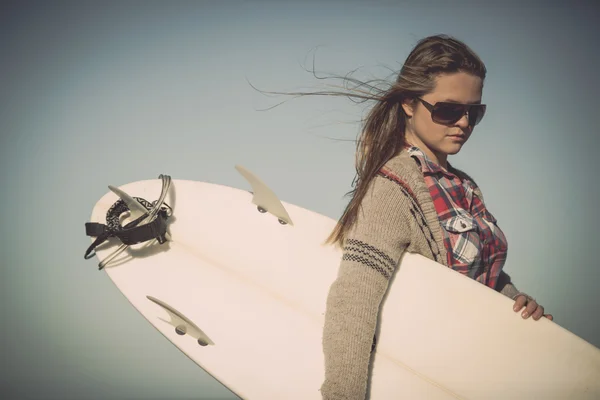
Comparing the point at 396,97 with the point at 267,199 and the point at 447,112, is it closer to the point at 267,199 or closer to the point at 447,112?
the point at 447,112

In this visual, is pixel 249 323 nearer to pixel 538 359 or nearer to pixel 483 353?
pixel 483 353

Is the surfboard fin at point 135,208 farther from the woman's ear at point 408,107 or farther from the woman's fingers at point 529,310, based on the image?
the woman's fingers at point 529,310

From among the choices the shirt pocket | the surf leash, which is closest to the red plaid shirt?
the shirt pocket

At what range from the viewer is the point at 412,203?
1541 millimetres

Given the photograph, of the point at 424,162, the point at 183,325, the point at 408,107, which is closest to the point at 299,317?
the point at 183,325

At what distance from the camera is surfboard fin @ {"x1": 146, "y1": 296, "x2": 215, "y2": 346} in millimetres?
2070

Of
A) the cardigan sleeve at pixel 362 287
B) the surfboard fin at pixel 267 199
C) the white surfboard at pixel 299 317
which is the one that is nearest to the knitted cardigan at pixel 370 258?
the cardigan sleeve at pixel 362 287

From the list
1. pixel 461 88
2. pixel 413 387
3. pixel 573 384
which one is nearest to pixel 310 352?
pixel 413 387

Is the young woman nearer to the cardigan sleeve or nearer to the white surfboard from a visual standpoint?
the cardigan sleeve

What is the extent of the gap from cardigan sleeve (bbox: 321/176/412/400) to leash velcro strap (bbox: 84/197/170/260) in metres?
1.66

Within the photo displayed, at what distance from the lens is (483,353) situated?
185 cm

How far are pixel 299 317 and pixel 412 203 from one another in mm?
952

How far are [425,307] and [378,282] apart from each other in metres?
0.62

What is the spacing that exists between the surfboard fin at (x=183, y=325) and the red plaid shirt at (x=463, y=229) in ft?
4.21
